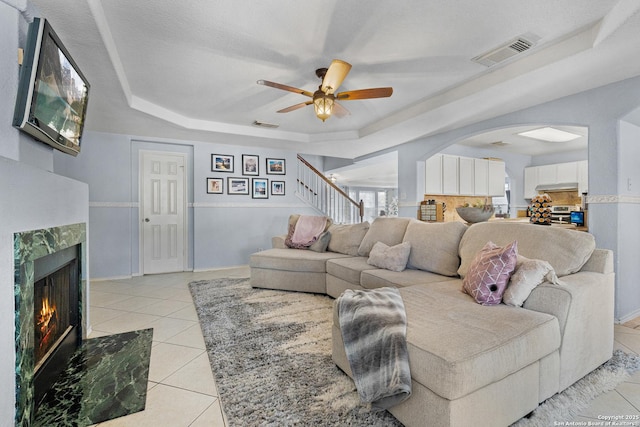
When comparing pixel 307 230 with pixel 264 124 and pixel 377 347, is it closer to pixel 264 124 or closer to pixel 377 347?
pixel 264 124

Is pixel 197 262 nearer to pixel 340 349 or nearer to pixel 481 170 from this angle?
pixel 340 349

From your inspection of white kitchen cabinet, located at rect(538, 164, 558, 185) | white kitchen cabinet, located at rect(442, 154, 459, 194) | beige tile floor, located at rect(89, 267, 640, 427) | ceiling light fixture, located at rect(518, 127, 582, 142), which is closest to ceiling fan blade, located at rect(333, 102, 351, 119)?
beige tile floor, located at rect(89, 267, 640, 427)

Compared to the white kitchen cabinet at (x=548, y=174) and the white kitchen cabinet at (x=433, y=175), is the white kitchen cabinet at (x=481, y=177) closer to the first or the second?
the white kitchen cabinet at (x=433, y=175)

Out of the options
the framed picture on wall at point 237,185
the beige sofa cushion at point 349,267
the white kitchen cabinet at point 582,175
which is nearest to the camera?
the beige sofa cushion at point 349,267

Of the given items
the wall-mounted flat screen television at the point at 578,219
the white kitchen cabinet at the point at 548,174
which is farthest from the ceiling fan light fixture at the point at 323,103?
the white kitchen cabinet at the point at 548,174

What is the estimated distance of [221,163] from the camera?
5.38 metres

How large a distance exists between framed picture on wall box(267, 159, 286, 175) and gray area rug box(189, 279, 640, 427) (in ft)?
10.8

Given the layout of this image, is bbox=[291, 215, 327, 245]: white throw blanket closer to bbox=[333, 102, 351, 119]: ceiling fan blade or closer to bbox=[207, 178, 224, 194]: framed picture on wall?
bbox=[333, 102, 351, 119]: ceiling fan blade

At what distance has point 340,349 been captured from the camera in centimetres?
185

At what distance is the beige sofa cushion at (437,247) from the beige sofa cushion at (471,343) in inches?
34.6

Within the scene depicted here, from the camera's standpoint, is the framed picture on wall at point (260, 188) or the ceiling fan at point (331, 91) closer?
the ceiling fan at point (331, 91)

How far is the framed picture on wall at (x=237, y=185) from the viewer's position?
548 cm

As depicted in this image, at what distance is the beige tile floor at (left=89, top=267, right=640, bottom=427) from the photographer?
1.52 m

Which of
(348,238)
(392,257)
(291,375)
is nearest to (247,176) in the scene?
(348,238)
